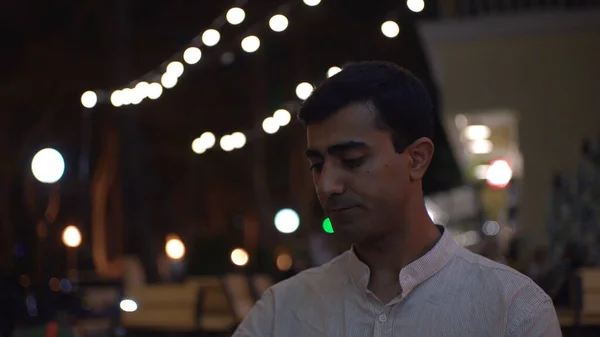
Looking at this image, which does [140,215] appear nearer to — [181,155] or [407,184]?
[407,184]

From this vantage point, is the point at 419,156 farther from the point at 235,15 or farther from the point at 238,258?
the point at 238,258

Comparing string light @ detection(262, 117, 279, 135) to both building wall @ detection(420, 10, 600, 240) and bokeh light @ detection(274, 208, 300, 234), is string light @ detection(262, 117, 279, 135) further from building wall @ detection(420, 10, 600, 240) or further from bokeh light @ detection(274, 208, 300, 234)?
bokeh light @ detection(274, 208, 300, 234)

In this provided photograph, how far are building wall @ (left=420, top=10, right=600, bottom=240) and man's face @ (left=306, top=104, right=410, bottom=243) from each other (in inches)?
631

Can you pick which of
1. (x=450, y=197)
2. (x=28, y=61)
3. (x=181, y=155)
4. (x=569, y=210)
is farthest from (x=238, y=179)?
(x=569, y=210)

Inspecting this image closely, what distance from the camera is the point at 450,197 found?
62.0 meters

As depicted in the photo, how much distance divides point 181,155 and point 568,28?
2104 cm

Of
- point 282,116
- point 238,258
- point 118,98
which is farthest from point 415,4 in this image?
point 238,258

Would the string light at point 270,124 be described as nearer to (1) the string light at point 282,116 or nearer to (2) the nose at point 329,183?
(1) the string light at point 282,116

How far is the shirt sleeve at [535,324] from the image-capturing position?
2.30 m

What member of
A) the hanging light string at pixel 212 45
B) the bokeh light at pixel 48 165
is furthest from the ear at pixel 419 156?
the bokeh light at pixel 48 165

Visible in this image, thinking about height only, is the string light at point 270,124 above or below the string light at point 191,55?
above

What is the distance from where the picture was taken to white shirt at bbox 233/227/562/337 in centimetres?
234

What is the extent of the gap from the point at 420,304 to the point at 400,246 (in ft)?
0.50

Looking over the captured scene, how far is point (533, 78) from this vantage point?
61.3 ft
